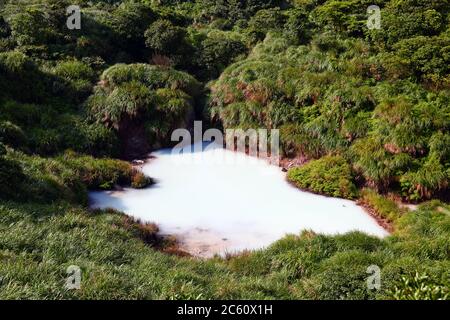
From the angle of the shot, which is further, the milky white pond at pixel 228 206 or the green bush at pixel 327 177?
the green bush at pixel 327 177

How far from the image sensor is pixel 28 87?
1642 centimetres

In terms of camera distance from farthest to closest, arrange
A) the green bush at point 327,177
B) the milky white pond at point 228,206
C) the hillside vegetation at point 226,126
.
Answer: the green bush at point 327,177, the milky white pond at point 228,206, the hillside vegetation at point 226,126

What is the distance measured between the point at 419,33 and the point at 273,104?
7116mm

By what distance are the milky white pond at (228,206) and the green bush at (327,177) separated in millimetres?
273

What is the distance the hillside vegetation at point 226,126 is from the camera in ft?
24.6

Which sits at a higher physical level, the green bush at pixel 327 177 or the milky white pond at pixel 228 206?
the green bush at pixel 327 177

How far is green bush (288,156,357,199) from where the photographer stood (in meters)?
12.7

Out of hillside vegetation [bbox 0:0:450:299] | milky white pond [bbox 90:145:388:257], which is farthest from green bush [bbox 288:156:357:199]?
milky white pond [bbox 90:145:388:257]

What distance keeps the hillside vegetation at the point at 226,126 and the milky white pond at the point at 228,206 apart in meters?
0.60

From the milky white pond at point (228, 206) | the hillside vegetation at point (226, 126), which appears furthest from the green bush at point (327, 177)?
the milky white pond at point (228, 206)

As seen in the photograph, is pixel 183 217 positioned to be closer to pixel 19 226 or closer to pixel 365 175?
pixel 19 226

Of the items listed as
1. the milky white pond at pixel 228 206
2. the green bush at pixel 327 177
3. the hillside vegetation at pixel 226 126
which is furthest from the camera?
the green bush at pixel 327 177

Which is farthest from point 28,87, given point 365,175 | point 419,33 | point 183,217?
point 419,33

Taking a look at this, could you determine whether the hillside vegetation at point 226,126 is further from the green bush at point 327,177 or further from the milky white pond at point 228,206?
the milky white pond at point 228,206
